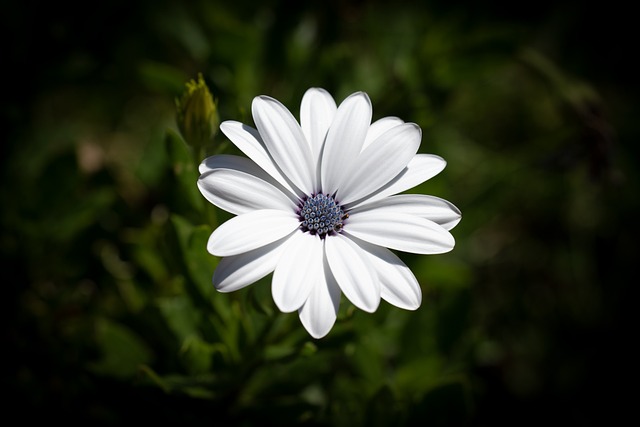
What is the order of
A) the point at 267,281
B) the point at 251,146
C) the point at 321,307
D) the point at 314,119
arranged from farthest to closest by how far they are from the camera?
the point at 267,281 < the point at 314,119 < the point at 251,146 < the point at 321,307

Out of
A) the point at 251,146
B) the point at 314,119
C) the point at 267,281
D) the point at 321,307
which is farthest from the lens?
the point at 267,281

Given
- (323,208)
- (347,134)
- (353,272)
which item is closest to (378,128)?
(347,134)

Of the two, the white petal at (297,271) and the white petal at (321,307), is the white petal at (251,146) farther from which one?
the white petal at (321,307)

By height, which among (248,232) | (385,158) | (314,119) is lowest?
(248,232)

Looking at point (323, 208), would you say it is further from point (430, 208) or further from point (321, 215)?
point (430, 208)

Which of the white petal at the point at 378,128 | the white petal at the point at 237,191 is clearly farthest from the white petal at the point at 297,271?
the white petal at the point at 378,128

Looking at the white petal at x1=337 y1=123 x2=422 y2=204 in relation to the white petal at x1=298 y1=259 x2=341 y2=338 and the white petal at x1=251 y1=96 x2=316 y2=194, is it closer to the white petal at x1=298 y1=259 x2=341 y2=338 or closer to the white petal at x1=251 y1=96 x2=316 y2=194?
the white petal at x1=251 y1=96 x2=316 y2=194
